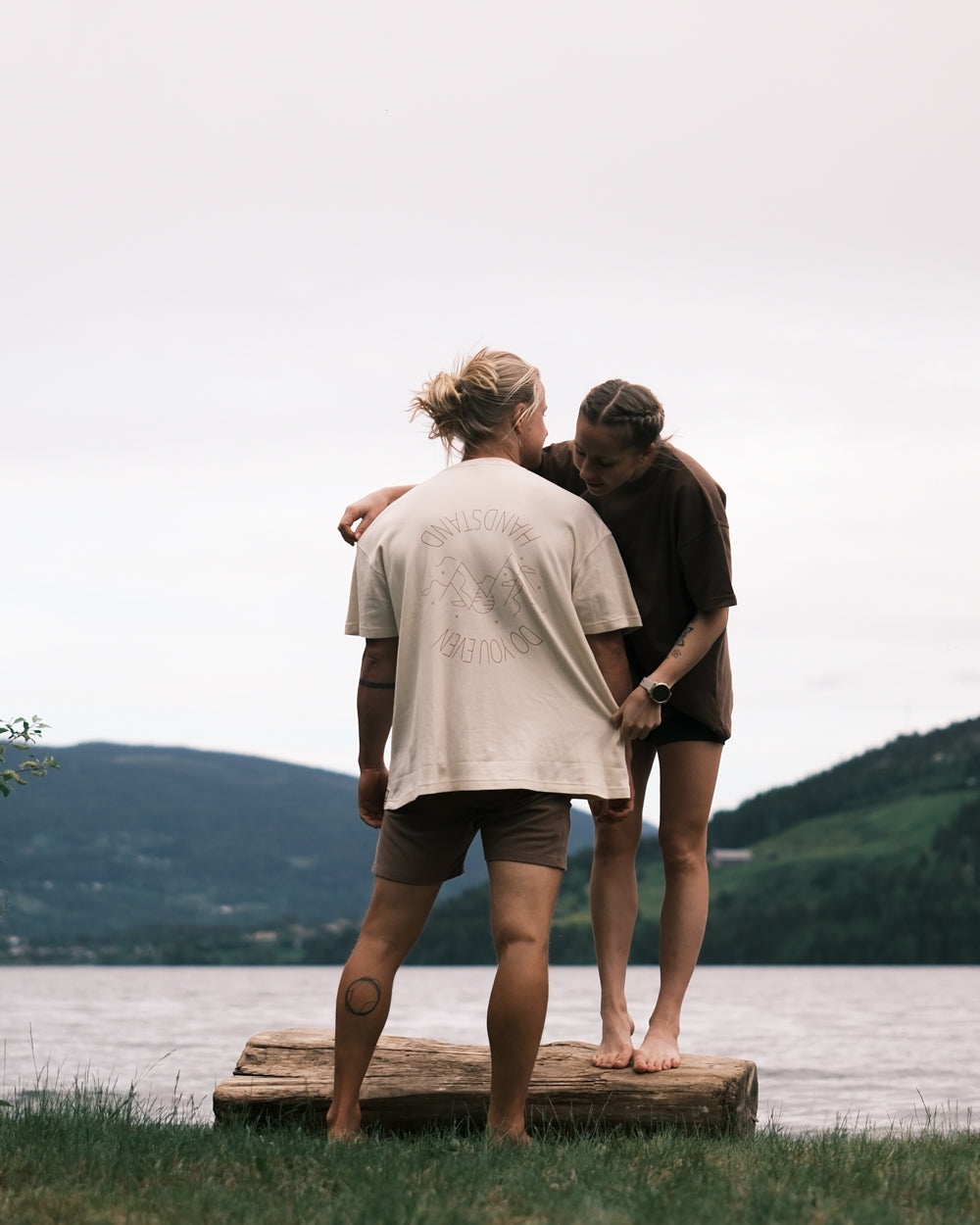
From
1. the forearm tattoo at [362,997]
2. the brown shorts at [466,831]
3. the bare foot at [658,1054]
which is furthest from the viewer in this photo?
the bare foot at [658,1054]

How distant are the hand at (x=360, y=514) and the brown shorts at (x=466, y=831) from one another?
125 centimetres

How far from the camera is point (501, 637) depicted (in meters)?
4.93

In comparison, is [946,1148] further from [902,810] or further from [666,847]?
[902,810]

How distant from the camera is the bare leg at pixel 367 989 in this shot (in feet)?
16.5

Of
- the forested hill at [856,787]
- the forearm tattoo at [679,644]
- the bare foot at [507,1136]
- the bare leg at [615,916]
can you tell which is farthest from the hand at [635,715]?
the forested hill at [856,787]

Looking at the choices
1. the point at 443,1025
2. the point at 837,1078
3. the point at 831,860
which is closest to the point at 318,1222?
the point at 837,1078

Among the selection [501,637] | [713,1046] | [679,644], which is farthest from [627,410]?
[713,1046]

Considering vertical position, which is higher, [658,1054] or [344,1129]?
[658,1054]

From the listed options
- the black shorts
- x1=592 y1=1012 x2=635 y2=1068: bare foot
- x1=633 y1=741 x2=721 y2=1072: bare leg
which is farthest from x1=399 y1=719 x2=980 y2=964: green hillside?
the black shorts

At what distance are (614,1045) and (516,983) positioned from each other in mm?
1403

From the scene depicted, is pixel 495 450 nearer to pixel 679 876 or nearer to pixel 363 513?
pixel 363 513

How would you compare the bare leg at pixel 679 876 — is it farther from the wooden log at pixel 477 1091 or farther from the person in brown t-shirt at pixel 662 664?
the wooden log at pixel 477 1091

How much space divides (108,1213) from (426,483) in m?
2.69

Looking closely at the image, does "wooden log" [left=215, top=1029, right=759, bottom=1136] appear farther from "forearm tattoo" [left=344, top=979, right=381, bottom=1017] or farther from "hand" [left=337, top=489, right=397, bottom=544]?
"hand" [left=337, top=489, right=397, bottom=544]
